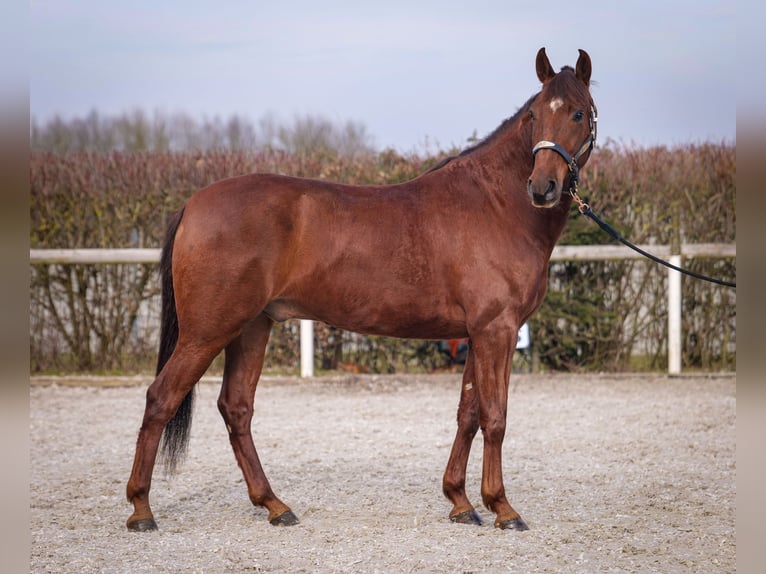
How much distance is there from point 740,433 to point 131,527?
3.51m

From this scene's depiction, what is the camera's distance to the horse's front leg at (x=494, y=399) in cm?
429

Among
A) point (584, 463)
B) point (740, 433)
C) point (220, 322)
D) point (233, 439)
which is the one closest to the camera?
point (740, 433)

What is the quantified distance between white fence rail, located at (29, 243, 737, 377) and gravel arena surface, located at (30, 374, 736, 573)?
607mm

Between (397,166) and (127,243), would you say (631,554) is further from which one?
A: (127,243)

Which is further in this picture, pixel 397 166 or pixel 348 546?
pixel 397 166

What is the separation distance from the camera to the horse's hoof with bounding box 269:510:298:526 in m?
4.52

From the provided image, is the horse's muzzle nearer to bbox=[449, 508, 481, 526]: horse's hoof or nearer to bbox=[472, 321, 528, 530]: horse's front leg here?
bbox=[472, 321, 528, 530]: horse's front leg

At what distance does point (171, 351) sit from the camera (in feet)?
15.2

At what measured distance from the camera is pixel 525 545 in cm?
409

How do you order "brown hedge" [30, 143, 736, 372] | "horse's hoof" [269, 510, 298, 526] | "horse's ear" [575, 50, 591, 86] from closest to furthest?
1. "horse's ear" [575, 50, 591, 86]
2. "horse's hoof" [269, 510, 298, 526]
3. "brown hedge" [30, 143, 736, 372]

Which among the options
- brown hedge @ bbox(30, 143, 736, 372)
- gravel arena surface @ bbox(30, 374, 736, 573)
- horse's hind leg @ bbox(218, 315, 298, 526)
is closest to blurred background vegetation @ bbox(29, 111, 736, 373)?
brown hedge @ bbox(30, 143, 736, 372)

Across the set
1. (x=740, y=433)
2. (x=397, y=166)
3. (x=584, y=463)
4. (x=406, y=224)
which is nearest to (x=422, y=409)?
(x=584, y=463)

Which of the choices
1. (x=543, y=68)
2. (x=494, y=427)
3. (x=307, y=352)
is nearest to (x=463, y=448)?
(x=494, y=427)

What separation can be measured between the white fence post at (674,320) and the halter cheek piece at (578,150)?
5563mm
